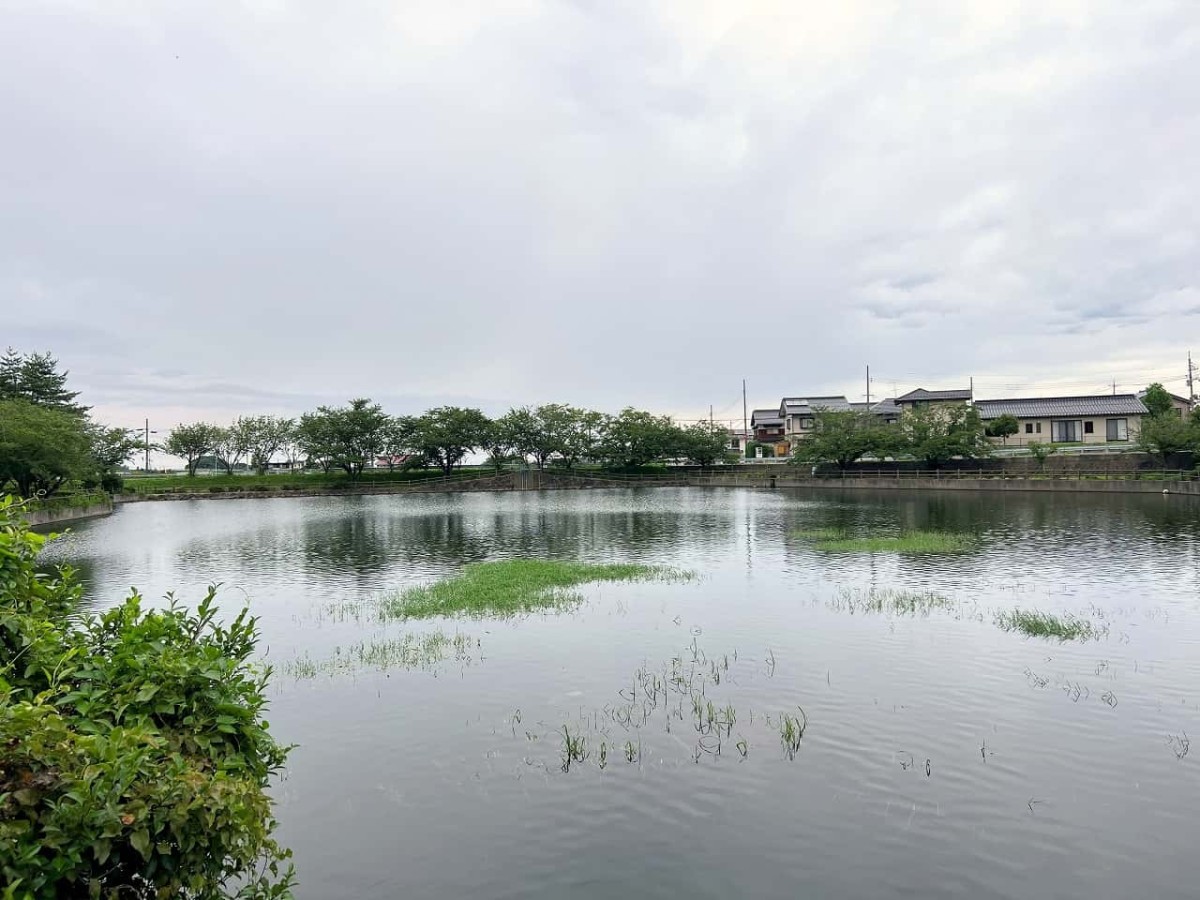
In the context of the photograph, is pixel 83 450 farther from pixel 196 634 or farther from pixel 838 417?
pixel 838 417

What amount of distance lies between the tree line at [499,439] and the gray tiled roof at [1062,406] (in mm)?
33266

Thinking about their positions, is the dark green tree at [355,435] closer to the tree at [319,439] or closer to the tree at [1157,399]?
the tree at [319,439]

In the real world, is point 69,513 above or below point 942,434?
below

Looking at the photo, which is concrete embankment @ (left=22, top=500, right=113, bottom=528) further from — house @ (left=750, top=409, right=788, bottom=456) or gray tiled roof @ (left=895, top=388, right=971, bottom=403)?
gray tiled roof @ (left=895, top=388, right=971, bottom=403)

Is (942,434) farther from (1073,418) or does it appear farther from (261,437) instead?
(261,437)

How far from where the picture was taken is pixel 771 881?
717cm

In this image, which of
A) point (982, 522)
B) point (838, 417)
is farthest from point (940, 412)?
point (982, 522)

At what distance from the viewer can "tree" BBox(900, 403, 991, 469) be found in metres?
71.1

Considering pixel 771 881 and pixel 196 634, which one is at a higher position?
pixel 196 634

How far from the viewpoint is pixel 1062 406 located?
8631 cm

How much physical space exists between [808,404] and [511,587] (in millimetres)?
94533

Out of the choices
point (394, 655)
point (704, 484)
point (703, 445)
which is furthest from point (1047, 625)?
point (703, 445)

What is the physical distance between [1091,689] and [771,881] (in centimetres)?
833

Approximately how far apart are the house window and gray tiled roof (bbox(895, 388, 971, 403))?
14048 millimetres
